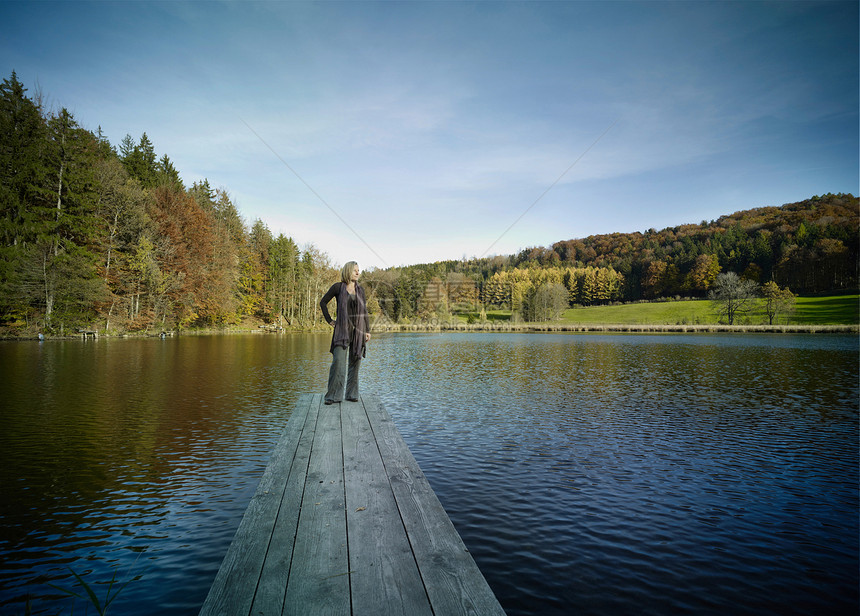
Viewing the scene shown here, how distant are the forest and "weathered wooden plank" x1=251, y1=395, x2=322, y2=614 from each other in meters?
42.2

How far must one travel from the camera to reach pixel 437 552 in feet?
11.1

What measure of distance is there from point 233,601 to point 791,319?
9196 cm

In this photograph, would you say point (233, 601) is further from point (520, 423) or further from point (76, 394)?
point (76, 394)

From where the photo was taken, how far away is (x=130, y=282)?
45.4m

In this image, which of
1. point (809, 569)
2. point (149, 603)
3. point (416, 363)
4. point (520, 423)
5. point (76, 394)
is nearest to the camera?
point (149, 603)

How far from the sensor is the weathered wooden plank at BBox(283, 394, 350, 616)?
108 inches

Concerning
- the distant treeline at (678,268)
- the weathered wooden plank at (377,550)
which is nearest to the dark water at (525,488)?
the weathered wooden plank at (377,550)

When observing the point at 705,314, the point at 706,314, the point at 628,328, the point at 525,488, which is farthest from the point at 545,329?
the point at 525,488

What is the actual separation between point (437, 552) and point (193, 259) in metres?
58.6

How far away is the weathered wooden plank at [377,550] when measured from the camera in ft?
8.95

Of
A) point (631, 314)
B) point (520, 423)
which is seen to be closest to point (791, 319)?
point (631, 314)

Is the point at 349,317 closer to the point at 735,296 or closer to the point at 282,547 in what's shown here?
the point at 282,547

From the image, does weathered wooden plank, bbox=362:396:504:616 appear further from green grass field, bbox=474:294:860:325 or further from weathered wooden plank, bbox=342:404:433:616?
green grass field, bbox=474:294:860:325

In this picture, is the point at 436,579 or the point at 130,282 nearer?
the point at 436,579
